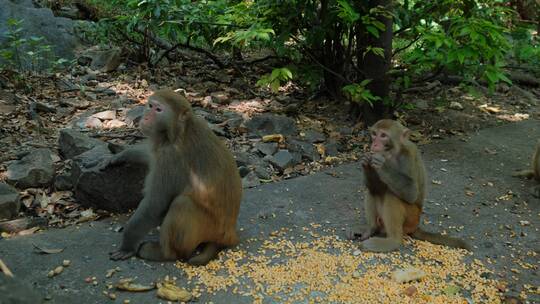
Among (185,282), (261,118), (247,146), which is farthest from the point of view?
(261,118)

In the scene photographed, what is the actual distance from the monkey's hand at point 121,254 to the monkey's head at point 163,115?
95cm

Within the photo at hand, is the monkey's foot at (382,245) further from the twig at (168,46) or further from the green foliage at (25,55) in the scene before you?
the green foliage at (25,55)

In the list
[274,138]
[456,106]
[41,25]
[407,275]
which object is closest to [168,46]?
[41,25]

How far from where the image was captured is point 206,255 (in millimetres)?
4230

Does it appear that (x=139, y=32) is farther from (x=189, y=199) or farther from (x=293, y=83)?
(x=189, y=199)

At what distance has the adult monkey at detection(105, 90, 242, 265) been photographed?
4.01 meters

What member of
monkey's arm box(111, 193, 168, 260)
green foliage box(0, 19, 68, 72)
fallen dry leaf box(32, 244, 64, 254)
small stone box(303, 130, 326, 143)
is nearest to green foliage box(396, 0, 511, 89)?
small stone box(303, 130, 326, 143)

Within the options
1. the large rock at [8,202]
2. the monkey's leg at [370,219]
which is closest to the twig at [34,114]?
the large rock at [8,202]

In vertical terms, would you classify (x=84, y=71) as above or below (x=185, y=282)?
above

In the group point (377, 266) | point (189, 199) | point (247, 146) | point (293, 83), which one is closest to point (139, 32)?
point (293, 83)

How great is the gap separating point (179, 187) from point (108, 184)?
112 centimetres

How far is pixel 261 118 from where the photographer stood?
7.18m

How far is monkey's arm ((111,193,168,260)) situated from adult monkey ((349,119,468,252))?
173cm

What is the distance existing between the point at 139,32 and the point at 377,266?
19.4 ft
